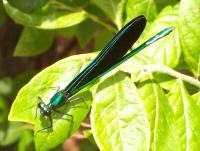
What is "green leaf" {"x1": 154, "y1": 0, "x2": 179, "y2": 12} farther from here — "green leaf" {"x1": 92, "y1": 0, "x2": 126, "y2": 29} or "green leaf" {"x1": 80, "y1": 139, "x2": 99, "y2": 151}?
"green leaf" {"x1": 80, "y1": 139, "x2": 99, "y2": 151}

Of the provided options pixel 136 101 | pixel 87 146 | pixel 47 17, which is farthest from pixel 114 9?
pixel 87 146

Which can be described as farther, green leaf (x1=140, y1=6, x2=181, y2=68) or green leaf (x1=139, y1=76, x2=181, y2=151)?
green leaf (x1=140, y1=6, x2=181, y2=68)

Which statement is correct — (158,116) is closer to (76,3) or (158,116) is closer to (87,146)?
(76,3)

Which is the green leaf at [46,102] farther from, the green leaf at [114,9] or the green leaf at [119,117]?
the green leaf at [114,9]

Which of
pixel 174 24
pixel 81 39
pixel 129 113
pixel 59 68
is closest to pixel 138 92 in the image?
pixel 129 113

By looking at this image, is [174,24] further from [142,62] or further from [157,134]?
[157,134]

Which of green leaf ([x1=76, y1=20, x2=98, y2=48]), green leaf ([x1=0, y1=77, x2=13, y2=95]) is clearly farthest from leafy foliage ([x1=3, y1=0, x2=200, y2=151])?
green leaf ([x1=0, y1=77, x2=13, y2=95])
